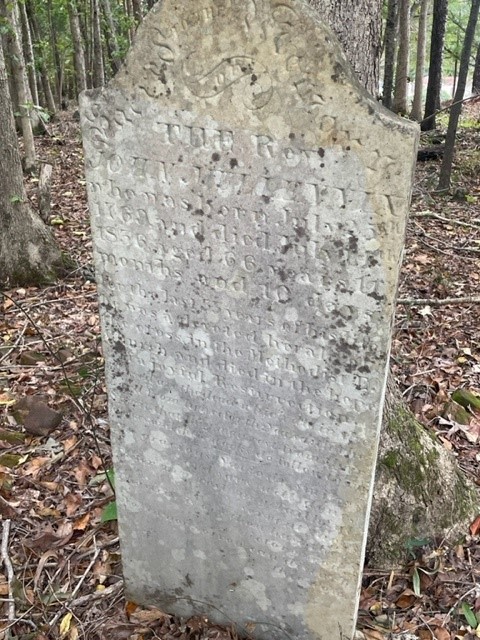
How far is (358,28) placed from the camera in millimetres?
2742

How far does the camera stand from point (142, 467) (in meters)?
2.75

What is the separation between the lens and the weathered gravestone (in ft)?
6.02

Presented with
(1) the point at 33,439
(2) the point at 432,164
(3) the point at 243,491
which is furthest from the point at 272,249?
(2) the point at 432,164

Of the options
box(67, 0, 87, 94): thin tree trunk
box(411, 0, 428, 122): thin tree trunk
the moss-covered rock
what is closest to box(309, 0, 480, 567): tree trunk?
the moss-covered rock

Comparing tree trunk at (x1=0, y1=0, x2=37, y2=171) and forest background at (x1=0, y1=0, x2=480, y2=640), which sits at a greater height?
tree trunk at (x1=0, y1=0, x2=37, y2=171)

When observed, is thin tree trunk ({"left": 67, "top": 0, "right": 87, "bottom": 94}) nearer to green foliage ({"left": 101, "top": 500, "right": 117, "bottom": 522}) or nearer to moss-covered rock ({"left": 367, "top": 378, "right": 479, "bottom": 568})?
green foliage ({"left": 101, "top": 500, "right": 117, "bottom": 522})

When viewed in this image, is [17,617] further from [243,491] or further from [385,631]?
[385,631]

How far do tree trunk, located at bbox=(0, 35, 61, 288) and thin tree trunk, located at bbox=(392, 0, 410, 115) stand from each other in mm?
9813

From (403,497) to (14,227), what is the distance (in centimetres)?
476

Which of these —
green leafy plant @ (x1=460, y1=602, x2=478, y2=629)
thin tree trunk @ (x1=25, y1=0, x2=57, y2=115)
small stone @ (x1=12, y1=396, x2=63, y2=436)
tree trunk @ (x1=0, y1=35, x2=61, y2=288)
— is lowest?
green leafy plant @ (x1=460, y1=602, x2=478, y2=629)

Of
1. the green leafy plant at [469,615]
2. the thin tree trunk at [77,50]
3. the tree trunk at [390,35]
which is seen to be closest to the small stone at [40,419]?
the green leafy plant at [469,615]

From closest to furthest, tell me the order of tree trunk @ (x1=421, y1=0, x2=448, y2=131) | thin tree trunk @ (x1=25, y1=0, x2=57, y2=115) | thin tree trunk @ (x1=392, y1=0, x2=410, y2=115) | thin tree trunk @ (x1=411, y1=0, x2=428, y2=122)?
1. tree trunk @ (x1=421, y1=0, x2=448, y2=131)
2. thin tree trunk @ (x1=392, y1=0, x2=410, y2=115)
3. thin tree trunk @ (x1=411, y1=0, x2=428, y2=122)
4. thin tree trunk @ (x1=25, y1=0, x2=57, y2=115)

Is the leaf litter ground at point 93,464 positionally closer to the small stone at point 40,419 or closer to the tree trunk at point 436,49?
the small stone at point 40,419

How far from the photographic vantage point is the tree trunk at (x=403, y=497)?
10.3ft
